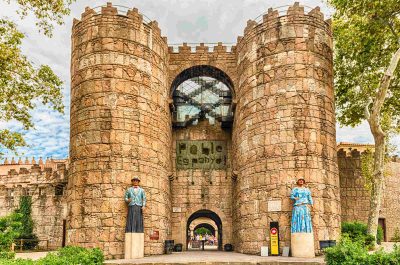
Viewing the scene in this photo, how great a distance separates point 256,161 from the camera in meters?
22.9

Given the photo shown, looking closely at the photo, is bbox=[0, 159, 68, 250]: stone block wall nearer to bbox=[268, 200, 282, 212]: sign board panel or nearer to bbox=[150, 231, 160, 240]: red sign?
bbox=[150, 231, 160, 240]: red sign

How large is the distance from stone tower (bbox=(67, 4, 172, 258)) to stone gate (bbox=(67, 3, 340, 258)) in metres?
0.05

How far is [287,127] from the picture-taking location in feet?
72.4

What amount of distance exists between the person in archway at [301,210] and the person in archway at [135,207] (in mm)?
7355

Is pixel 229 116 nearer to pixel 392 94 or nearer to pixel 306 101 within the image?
pixel 306 101

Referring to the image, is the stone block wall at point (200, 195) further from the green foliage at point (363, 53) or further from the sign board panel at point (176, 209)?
the green foliage at point (363, 53)

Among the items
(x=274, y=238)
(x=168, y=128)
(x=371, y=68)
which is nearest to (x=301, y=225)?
(x=274, y=238)

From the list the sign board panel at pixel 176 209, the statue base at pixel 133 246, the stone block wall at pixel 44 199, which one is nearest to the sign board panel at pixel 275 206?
the statue base at pixel 133 246

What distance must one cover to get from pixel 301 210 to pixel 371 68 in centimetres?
1086

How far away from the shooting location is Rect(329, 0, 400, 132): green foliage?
22016 millimetres

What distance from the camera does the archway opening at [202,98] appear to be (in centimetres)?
2842

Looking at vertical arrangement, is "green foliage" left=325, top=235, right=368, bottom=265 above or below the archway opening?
below

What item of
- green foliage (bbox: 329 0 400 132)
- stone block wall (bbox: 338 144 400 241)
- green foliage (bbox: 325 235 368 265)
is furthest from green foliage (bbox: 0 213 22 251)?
stone block wall (bbox: 338 144 400 241)

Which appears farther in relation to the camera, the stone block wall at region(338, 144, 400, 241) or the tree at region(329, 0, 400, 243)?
the stone block wall at region(338, 144, 400, 241)
